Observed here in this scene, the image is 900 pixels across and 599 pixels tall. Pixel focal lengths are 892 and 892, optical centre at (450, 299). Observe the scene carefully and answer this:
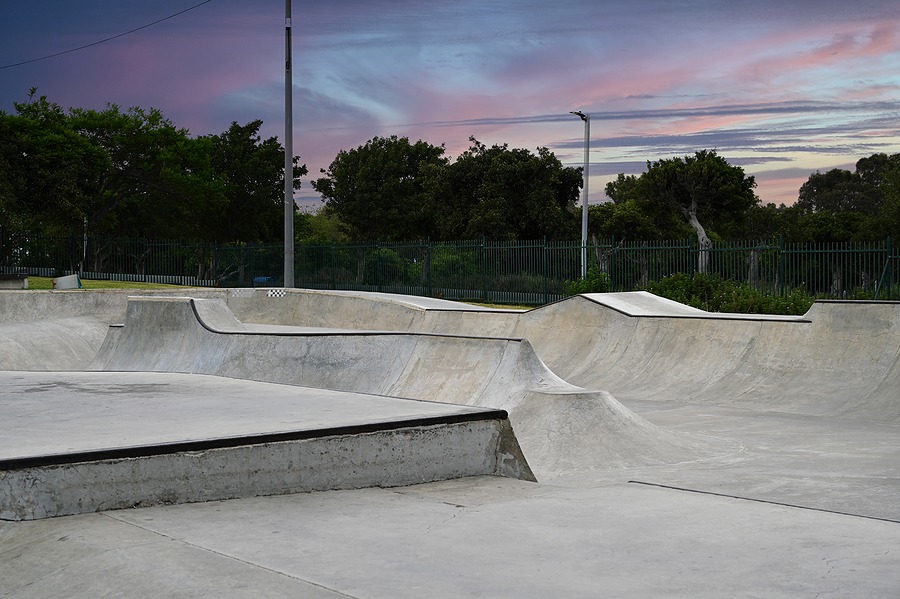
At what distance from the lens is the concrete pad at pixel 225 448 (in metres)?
4.78

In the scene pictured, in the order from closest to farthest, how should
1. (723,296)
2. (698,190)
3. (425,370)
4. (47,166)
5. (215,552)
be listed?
(215,552) < (425,370) < (723,296) < (47,166) < (698,190)

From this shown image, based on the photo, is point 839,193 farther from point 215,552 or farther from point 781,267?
point 215,552

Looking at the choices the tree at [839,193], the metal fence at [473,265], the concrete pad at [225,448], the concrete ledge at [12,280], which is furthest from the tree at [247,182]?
the concrete pad at [225,448]

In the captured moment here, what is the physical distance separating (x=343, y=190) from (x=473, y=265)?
30.4m

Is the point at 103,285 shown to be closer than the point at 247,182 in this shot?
Yes

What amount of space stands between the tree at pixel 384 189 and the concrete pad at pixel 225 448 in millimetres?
48174

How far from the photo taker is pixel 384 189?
56.2 m

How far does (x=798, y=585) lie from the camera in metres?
3.73

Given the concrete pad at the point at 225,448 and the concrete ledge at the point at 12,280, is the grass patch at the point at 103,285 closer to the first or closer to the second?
the concrete ledge at the point at 12,280

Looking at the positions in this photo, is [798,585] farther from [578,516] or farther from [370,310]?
[370,310]

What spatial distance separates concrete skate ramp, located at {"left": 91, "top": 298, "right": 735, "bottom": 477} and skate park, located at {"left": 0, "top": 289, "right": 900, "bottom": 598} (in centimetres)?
4

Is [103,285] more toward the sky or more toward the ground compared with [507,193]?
more toward the ground

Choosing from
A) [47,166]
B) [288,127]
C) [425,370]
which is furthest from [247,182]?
[425,370]

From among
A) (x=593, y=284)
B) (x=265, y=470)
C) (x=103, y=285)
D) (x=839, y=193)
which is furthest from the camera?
(x=839, y=193)
